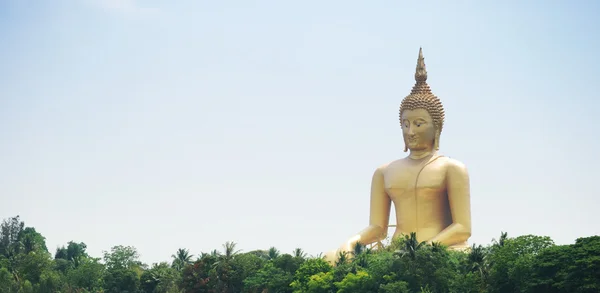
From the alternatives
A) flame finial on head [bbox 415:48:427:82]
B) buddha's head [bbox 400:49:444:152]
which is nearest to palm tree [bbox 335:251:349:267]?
buddha's head [bbox 400:49:444:152]

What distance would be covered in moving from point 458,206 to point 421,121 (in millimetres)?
3789

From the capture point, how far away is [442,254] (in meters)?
41.7

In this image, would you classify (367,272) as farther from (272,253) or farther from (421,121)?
(272,253)

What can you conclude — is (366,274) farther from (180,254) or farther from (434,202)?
(180,254)

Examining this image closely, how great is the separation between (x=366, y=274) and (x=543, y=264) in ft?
26.1

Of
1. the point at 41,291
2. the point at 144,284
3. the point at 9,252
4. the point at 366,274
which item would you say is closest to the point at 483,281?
the point at 366,274

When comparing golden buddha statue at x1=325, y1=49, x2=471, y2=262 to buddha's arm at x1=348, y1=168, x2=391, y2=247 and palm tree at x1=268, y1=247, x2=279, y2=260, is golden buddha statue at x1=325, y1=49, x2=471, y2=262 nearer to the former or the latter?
buddha's arm at x1=348, y1=168, x2=391, y2=247

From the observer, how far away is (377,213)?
46.6 m

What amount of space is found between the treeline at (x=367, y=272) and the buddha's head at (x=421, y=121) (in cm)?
415

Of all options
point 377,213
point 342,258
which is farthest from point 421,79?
point 342,258

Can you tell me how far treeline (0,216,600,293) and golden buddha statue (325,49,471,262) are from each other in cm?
92

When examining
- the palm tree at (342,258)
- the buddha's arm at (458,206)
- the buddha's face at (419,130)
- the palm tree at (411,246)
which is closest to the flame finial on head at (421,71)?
the buddha's face at (419,130)

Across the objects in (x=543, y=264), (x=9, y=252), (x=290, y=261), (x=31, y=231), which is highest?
(x=31, y=231)

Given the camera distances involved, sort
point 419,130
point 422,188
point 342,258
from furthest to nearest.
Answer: point 342,258 < point 419,130 < point 422,188
